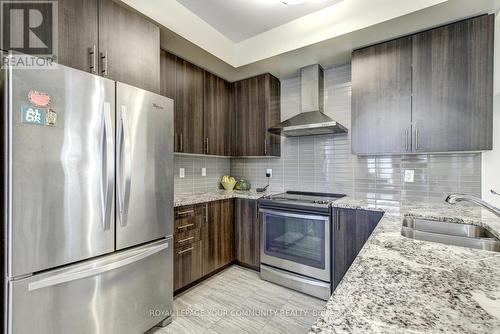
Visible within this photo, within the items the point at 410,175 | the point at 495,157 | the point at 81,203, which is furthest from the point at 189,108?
the point at 495,157

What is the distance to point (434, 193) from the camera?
7.18ft

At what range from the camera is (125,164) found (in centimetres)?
147

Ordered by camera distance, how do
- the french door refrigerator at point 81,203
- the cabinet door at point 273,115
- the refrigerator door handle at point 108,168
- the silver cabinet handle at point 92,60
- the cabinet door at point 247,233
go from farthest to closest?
1. the cabinet door at point 273,115
2. the cabinet door at point 247,233
3. the silver cabinet handle at point 92,60
4. the refrigerator door handle at point 108,168
5. the french door refrigerator at point 81,203

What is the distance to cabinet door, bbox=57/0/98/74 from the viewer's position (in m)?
1.38

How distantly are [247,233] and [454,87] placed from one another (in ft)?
7.83

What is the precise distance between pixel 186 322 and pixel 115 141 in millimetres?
1507

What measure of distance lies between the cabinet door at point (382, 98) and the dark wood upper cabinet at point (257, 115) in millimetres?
1026

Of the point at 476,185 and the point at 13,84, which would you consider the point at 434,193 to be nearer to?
the point at 476,185

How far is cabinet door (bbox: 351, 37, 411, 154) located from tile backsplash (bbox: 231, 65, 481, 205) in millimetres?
330

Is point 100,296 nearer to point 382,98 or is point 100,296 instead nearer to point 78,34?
point 78,34

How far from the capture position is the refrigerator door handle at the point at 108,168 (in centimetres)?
137

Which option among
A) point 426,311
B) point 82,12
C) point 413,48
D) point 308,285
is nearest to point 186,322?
point 308,285

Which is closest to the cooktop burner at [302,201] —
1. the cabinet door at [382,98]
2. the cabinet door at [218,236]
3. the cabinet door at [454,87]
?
the cabinet door at [218,236]

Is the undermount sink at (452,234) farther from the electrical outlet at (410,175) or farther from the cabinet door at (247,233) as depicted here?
the cabinet door at (247,233)
